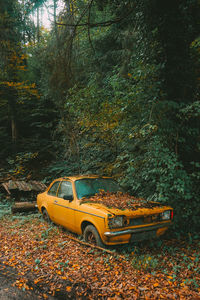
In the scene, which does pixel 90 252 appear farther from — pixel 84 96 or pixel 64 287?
pixel 84 96

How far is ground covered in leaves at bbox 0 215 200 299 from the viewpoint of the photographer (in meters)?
3.60

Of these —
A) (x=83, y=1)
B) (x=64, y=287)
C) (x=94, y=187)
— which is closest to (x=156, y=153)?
(x=94, y=187)

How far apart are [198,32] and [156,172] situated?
4.01m

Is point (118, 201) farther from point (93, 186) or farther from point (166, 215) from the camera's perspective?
point (166, 215)

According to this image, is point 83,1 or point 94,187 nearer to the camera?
point 94,187

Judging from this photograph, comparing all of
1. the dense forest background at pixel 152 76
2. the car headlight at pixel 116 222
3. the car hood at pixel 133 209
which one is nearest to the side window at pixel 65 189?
the car hood at pixel 133 209

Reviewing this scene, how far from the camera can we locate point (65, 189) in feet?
21.2

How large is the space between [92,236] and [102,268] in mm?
940

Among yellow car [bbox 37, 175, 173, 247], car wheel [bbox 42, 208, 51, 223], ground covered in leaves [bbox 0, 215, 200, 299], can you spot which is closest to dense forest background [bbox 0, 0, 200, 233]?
yellow car [bbox 37, 175, 173, 247]

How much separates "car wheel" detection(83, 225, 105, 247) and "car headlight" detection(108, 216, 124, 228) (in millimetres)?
522

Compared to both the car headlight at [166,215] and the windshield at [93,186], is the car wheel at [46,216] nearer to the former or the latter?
the windshield at [93,186]

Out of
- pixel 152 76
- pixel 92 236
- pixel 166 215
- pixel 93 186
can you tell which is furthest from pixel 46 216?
pixel 152 76

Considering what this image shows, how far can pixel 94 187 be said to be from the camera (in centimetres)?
623

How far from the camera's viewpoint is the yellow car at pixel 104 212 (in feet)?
15.2
